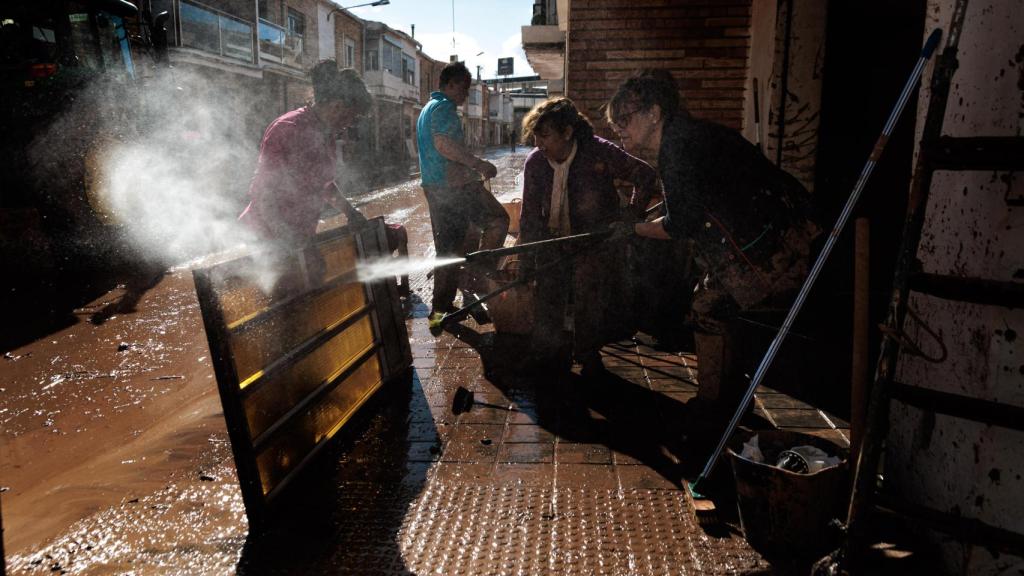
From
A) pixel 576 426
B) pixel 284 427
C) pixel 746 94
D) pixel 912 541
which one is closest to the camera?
pixel 912 541

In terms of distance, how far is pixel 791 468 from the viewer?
2.76 m

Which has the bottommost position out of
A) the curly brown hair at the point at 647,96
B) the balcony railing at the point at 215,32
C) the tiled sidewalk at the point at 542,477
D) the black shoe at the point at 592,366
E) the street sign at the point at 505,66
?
the tiled sidewalk at the point at 542,477

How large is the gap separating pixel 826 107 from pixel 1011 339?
4.49 metres

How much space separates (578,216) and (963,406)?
10.3 feet

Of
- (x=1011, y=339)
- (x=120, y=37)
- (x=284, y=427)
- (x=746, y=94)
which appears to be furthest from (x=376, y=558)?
(x=120, y=37)

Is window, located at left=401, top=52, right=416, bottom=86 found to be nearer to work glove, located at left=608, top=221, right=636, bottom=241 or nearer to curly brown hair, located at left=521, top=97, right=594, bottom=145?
curly brown hair, located at left=521, top=97, right=594, bottom=145

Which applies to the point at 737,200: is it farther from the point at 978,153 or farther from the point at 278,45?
the point at 278,45

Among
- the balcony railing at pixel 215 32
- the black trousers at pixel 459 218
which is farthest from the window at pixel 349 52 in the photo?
the black trousers at pixel 459 218

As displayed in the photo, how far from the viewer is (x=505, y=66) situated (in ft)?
345

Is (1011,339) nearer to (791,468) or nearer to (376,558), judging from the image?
(791,468)

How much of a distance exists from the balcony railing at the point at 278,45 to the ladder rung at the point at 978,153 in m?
28.6

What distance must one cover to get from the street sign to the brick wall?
334 feet

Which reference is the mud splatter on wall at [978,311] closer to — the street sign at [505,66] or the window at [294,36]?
the window at [294,36]

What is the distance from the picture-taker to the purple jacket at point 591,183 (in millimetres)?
4781
